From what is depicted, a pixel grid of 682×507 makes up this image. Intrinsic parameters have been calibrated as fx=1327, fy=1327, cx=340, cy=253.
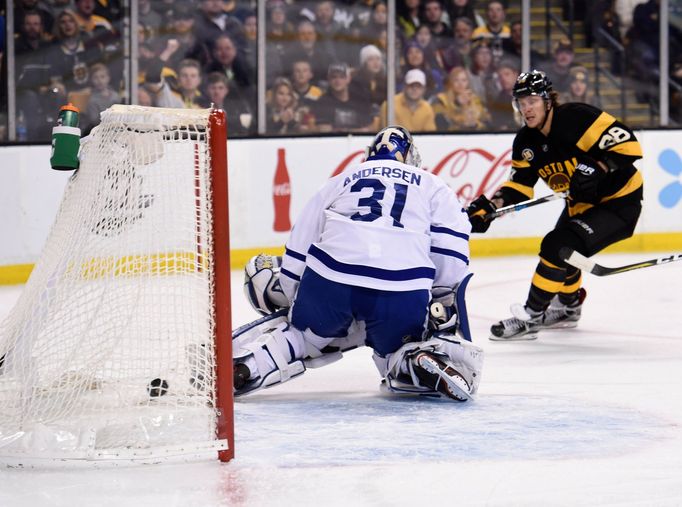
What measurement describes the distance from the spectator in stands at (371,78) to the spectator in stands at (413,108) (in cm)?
6

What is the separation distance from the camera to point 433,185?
368 cm

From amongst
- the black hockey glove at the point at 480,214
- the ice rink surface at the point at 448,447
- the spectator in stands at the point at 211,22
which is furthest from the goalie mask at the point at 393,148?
the spectator in stands at the point at 211,22

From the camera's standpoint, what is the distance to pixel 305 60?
24.2 feet

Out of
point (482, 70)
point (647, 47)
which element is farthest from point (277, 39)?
point (647, 47)

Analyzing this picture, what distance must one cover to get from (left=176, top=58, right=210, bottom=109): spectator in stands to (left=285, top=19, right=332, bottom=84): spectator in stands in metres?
0.55

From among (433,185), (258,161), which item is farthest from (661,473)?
(258,161)

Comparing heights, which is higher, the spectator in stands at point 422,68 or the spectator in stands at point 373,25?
the spectator in stands at point 373,25

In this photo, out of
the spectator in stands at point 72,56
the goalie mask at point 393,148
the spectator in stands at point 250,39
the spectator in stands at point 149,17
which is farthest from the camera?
the spectator in stands at point 250,39

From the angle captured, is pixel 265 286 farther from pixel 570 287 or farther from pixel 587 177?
pixel 570 287

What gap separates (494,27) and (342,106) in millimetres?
1098

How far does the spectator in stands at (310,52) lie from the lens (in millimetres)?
7332

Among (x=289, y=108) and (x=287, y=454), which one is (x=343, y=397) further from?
(x=289, y=108)

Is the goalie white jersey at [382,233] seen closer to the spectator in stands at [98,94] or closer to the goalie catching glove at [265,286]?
the goalie catching glove at [265,286]

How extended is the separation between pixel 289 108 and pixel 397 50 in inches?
29.7
